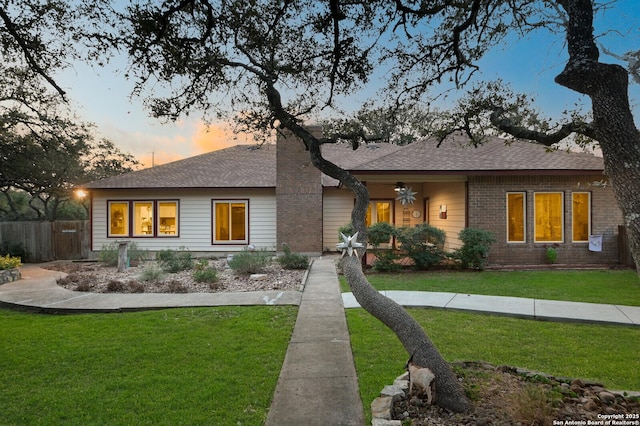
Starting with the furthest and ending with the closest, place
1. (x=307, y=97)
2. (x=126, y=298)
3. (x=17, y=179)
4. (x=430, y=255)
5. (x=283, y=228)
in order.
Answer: (x=17, y=179)
(x=283, y=228)
(x=430, y=255)
(x=126, y=298)
(x=307, y=97)

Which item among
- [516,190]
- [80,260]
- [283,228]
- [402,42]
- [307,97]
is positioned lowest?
[80,260]

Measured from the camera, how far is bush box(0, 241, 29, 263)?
14766 mm

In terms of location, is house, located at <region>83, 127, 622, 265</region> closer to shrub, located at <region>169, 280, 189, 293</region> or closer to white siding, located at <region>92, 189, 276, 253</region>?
white siding, located at <region>92, 189, 276, 253</region>

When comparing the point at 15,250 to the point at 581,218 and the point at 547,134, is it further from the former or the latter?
the point at 581,218

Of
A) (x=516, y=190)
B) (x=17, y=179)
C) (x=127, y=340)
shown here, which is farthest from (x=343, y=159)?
(x=17, y=179)

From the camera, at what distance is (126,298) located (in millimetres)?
7652

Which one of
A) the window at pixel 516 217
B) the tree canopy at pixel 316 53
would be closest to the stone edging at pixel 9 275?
the tree canopy at pixel 316 53

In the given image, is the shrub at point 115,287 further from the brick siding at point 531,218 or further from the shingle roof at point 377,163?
the brick siding at point 531,218

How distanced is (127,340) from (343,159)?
1463cm

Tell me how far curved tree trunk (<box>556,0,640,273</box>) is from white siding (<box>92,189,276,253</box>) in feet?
44.3

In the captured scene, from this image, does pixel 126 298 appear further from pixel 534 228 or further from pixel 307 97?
pixel 534 228

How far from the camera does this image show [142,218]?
15.9 m

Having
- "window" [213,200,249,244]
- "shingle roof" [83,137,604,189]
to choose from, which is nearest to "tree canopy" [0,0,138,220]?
"shingle roof" [83,137,604,189]

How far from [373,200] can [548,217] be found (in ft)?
21.7
